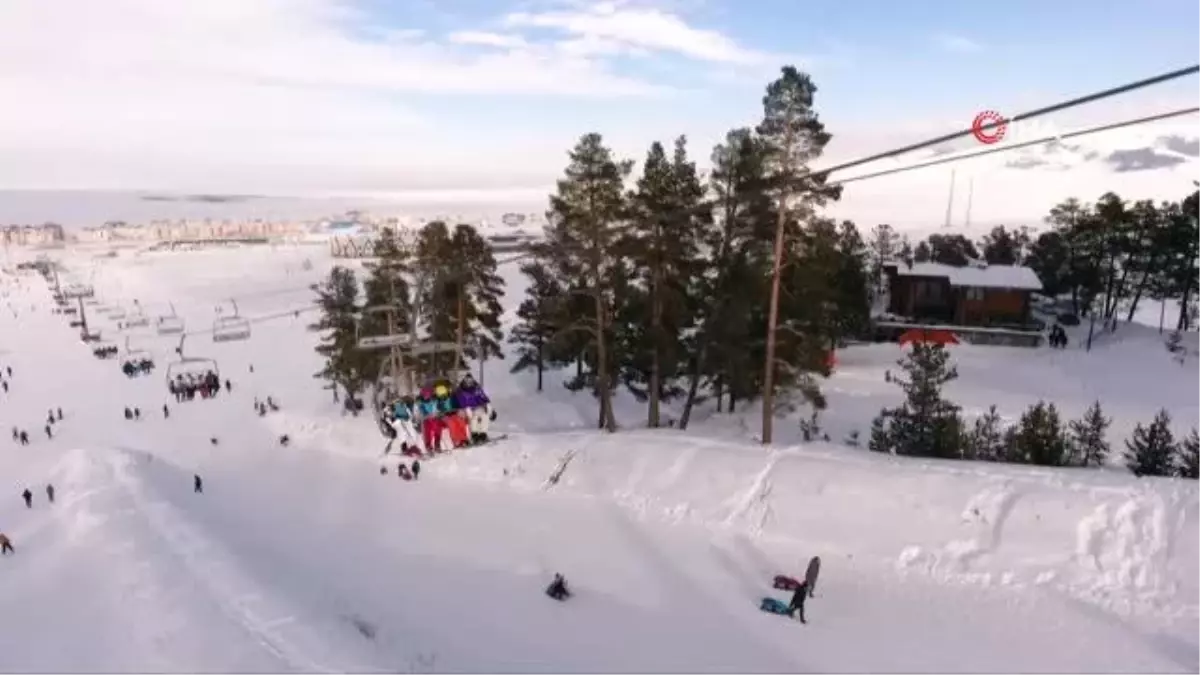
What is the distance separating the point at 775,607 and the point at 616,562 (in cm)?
479

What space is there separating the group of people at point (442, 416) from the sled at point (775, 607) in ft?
26.7

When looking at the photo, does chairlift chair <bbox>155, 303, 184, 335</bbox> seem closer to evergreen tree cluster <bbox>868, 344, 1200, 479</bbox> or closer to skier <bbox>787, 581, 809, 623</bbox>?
evergreen tree cluster <bbox>868, 344, 1200, 479</bbox>

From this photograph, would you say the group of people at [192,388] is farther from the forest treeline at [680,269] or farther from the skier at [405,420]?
the skier at [405,420]

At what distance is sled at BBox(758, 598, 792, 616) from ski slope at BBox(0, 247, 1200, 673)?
1.07 ft

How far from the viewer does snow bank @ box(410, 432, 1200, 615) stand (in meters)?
16.2

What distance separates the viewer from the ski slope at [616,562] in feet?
48.9

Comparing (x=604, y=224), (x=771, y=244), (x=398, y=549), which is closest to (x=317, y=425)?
(x=398, y=549)

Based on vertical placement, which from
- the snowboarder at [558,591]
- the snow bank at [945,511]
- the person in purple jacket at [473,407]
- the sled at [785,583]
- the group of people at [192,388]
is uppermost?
the person in purple jacket at [473,407]

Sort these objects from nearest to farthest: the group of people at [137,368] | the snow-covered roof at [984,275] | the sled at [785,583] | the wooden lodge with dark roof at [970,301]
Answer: the sled at [785,583]
the wooden lodge with dark roof at [970,301]
the snow-covered roof at [984,275]
the group of people at [137,368]

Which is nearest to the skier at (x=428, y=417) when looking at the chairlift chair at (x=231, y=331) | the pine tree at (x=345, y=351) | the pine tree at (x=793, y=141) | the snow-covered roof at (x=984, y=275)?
the pine tree at (x=793, y=141)

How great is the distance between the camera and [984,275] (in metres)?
54.0

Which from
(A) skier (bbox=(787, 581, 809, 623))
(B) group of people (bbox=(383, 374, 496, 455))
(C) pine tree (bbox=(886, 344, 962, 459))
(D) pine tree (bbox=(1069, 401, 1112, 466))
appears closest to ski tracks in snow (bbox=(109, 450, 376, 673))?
(B) group of people (bbox=(383, 374, 496, 455))

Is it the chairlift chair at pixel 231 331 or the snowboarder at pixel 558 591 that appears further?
the chairlift chair at pixel 231 331

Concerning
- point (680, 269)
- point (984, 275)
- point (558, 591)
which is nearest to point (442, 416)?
point (558, 591)
